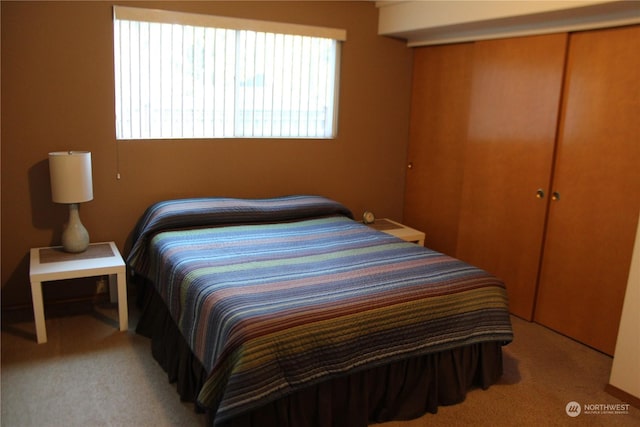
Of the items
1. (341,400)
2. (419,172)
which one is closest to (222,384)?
(341,400)

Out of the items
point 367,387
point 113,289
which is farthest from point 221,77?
point 367,387

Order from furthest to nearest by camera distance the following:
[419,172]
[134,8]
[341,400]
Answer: [419,172] < [134,8] < [341,400]

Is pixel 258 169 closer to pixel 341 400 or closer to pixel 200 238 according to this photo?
pixel 200 238

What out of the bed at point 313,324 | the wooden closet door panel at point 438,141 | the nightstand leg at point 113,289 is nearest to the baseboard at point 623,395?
the bed at point 313,324

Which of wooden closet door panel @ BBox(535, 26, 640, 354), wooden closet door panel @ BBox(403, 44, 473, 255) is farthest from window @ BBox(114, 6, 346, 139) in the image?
wooden closet door panel @ BBox(535, 26, 640, 354)

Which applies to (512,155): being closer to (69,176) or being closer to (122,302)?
(122,302)

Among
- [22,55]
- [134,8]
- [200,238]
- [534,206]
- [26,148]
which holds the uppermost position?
[134,8]

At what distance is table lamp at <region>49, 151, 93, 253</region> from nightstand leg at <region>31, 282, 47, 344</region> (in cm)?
38

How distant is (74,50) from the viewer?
10.3 feet

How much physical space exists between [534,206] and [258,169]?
1907mm

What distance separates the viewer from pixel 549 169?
3264 mm

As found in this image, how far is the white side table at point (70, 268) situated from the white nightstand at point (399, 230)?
75.1 inches

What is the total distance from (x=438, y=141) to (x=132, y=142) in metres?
2.24

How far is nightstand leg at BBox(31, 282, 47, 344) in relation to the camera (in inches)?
110
